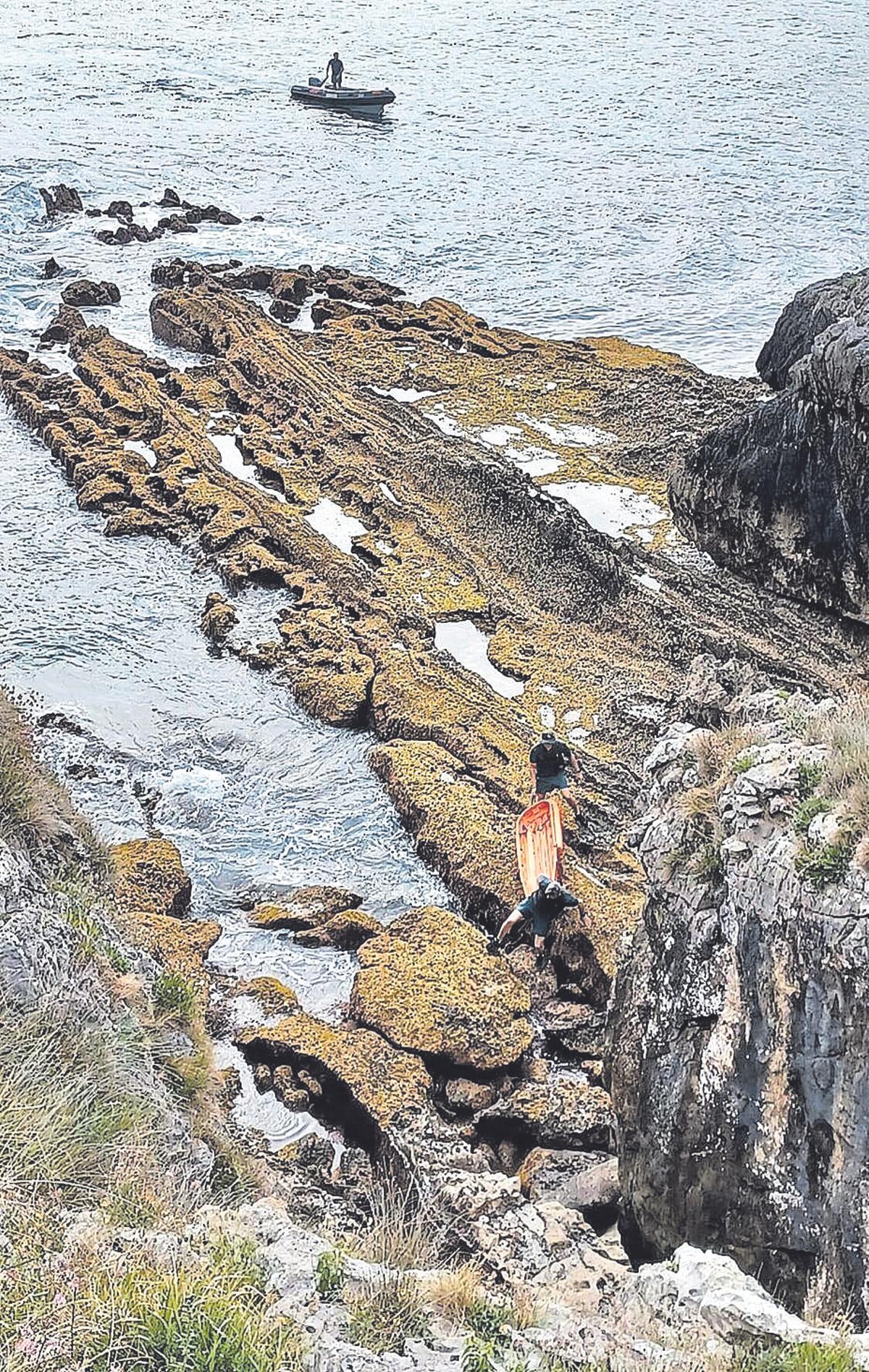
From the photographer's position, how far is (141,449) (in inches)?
745

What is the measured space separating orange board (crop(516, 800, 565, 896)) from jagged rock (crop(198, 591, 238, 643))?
4.77 meters

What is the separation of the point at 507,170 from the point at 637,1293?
36.3m

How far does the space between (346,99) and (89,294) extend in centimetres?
2049

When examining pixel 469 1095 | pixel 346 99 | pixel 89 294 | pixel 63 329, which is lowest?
pixel 469 1095

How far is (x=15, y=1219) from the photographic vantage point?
396cm

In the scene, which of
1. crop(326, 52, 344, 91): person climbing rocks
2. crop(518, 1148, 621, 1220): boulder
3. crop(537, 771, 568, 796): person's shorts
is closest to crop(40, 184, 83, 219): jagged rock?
crop(326, 52, 344, 91): person climbing rocks

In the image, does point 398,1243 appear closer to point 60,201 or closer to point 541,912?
point 541,912

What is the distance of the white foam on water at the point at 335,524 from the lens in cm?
1594

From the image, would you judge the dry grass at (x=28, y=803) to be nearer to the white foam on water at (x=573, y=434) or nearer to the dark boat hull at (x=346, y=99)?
the white foam on water at (x=573, y=434)

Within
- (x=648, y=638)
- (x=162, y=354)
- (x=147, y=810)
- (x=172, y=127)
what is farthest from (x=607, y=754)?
(x=172, y=127)

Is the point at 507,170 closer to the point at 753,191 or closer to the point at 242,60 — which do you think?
the point at 753,191

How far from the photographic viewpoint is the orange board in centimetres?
1004

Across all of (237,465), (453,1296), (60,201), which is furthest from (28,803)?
(60,201)

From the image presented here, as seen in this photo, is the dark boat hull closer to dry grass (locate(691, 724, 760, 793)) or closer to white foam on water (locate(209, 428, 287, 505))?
white foam on water (locate(209, 428, 287, 505))
